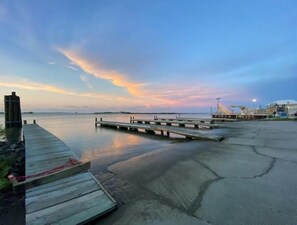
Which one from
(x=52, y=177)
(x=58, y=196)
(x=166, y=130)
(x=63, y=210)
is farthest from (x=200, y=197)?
(x=166, y=130)

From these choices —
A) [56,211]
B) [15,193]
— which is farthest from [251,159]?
[15,193]

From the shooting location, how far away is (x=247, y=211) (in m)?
3.28

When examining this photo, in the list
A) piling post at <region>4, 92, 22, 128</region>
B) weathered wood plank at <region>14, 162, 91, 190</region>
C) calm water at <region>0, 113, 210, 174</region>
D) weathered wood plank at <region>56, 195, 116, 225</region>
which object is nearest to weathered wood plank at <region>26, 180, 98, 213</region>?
weathered wood plank at <region>56, 195, 116, 225</region>

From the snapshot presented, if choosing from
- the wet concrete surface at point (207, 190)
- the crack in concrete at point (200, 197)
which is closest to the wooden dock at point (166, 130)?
Result: the wet concrete surface at point (207, 190)

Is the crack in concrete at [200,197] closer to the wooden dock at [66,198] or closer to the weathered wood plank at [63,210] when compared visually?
the wooden dock at [66,198]

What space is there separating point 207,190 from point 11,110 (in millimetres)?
23052

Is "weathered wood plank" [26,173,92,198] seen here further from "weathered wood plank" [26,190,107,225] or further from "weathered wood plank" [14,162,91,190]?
"weathered wood plank" [26,190,107,225]

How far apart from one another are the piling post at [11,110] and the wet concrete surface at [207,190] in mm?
19359

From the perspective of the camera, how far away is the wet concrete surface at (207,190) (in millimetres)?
3213

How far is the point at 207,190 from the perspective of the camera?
4.25m

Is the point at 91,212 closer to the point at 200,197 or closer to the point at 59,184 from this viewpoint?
the point at 59,184

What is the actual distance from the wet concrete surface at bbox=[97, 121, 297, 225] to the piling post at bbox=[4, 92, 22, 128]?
1936 centimetres

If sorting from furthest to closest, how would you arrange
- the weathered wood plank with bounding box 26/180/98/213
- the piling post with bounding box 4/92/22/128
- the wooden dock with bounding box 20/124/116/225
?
the piling post with bounding box 4/92/22/128 < the weathered wood plank with bounding box 26/180/98/213 < the wooden dock with bounding box 20/124/116/225

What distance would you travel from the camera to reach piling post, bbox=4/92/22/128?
20172mm
